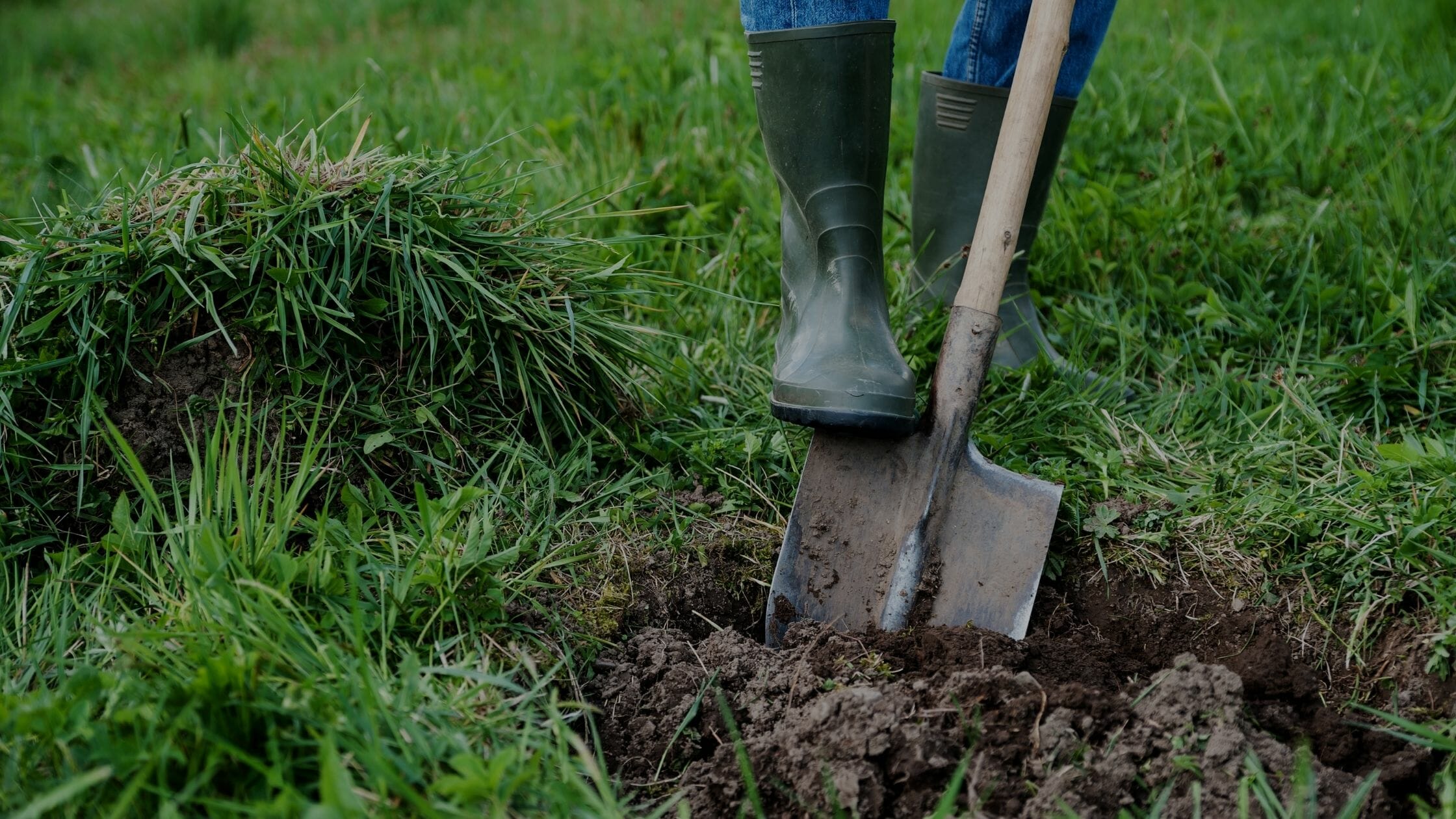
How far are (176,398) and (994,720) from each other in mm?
1366

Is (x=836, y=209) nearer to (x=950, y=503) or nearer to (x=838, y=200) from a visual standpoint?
(x=838, y=200)

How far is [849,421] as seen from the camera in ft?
5.80

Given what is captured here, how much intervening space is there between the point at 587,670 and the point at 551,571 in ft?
0.62

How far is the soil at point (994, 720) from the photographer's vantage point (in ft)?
4.36

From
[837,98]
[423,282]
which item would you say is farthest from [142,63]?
[837,98]

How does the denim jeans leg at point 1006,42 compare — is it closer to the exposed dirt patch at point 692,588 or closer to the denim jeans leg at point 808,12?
the denim jeans leg at point 808,12

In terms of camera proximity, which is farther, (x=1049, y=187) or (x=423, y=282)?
(x=1049, y=187)

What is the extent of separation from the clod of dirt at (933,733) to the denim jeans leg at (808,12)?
1048 millimetres

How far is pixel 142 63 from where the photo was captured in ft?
15.2

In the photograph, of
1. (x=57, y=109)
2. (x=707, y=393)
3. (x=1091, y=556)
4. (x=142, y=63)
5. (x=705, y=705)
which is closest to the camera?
(x=705, y=705)

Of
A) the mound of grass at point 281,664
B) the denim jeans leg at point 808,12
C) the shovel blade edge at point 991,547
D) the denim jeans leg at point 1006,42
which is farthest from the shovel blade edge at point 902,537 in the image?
the denim jeans leg at point 1006,42

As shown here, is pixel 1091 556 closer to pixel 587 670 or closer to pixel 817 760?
pixel 817 760

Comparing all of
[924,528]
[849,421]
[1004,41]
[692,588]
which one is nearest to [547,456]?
[692,588]

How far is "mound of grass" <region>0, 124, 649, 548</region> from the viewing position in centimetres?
164
